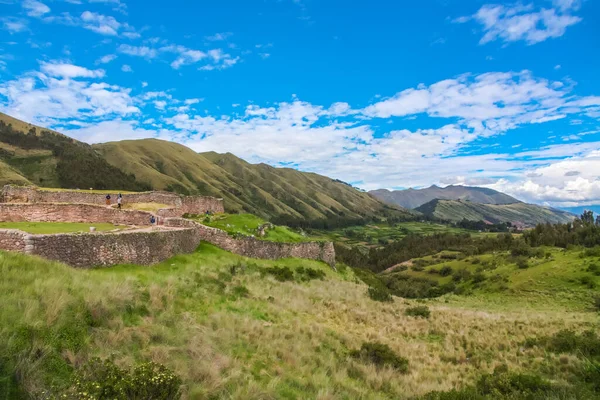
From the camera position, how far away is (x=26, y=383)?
569 cm

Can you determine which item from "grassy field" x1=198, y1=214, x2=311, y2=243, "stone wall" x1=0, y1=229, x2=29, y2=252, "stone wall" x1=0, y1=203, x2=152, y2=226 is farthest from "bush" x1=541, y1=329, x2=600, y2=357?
"stone wall" x1=0, y1=203, x2=152, y2=226

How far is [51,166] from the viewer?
5157 inches

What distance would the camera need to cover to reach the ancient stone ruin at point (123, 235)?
44.3 feet

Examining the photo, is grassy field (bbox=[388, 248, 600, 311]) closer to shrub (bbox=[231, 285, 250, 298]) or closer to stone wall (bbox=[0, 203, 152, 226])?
shrub (bbox=[231, 285, 250, 298])

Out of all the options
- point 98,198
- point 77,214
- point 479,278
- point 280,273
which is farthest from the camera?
point 479,278

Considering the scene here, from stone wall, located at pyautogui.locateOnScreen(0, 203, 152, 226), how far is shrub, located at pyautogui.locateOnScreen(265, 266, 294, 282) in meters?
9.54

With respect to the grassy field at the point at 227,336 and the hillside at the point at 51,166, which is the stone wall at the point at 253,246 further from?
the hillside at the point at 51,166

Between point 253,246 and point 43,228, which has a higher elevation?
point 43,228

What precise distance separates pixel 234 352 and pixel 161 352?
2487 mm

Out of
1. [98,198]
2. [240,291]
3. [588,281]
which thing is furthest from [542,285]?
[98,198]

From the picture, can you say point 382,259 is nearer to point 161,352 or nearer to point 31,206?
point 31,206

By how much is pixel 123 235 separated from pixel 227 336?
802 cm

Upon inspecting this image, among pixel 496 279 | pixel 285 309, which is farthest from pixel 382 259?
pixel 285 309

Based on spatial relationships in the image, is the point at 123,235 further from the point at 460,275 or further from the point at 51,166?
the point at 51,166
